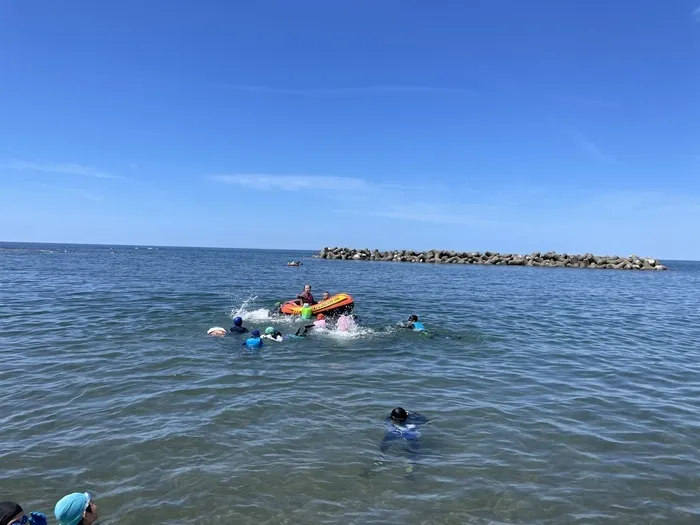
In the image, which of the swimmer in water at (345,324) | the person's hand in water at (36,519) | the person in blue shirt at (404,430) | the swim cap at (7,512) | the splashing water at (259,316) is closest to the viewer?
the swim cap at (7,512)

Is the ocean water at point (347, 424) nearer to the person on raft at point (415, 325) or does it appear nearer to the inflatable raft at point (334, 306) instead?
the person on raft at point (415, 325)

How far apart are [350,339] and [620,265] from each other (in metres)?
72.4

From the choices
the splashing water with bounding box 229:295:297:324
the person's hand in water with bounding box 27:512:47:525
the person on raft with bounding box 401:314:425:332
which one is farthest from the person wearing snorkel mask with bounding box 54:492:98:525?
the splashing water with bounding box 229:295:297:324

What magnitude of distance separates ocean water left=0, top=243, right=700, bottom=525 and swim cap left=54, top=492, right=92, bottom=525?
1237 mm

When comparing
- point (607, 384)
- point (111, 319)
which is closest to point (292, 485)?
point (607, 384)

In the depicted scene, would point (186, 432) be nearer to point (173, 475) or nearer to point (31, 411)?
point (173, 475)

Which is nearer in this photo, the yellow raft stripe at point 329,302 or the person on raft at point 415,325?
the person on raft at point 415,325

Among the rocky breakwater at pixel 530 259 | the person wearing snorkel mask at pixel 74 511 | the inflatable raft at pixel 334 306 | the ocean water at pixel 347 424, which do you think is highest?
the rocky breakwater at pixel 530 259

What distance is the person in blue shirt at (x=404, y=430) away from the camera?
8.07 metres

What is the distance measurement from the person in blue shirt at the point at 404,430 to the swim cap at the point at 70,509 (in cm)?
459

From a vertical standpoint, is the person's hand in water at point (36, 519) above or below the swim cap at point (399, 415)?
above

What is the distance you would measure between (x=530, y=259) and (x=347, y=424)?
77.3 meters

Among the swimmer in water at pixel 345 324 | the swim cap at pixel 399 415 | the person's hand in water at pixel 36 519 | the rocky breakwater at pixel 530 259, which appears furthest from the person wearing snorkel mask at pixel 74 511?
the rocky breakwater at pixel 530 259

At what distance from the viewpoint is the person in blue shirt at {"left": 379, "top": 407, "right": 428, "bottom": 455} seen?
8067 millimetres
